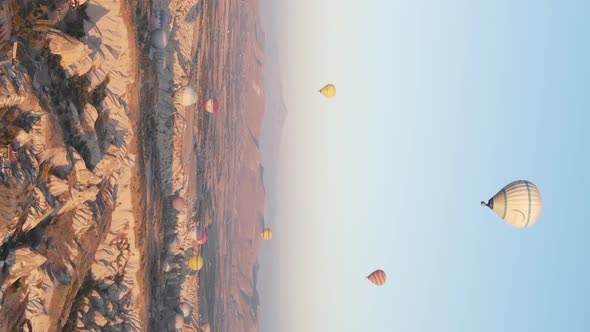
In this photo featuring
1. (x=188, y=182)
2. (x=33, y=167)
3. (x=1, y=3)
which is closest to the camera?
(x=1, y=3)

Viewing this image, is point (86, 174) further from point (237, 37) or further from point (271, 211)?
point (271, 211)

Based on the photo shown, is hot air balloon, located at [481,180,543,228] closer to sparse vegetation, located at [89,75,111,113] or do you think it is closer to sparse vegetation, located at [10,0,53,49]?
sparse vegetation, located at [89,75,111,113]

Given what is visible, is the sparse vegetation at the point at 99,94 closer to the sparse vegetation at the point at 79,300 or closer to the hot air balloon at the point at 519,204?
the sparse vegetation at the point at 79,300

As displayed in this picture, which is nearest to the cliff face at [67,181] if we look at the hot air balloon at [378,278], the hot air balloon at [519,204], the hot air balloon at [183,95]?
the hot air balloon at [183,95]

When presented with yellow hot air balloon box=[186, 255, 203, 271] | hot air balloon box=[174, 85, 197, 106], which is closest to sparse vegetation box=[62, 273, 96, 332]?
yellow hot air balloon box=[186, 255, 203, 271]

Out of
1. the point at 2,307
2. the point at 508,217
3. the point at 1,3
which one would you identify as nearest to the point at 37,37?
the point at 1,3

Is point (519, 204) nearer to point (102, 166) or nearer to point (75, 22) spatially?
point (102, 166)

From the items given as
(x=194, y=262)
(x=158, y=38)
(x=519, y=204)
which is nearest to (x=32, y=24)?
(x=158, y=38)
